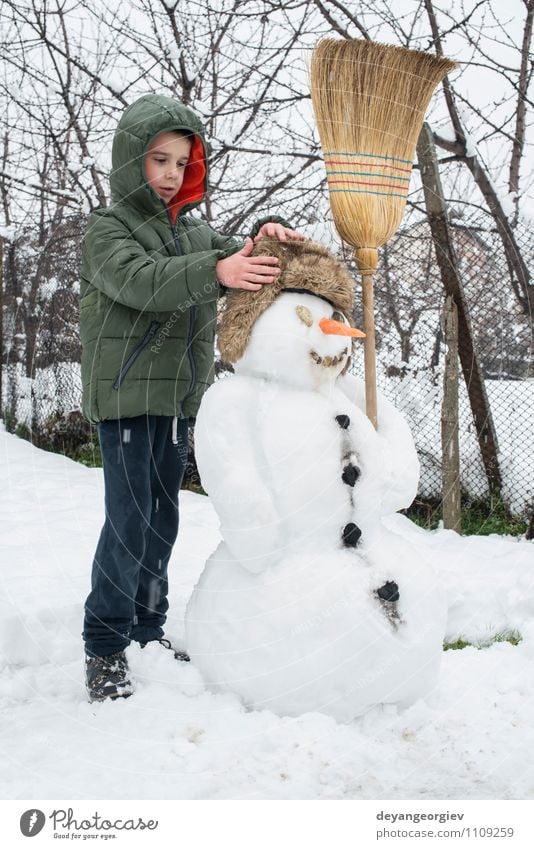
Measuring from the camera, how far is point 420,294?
420 cm

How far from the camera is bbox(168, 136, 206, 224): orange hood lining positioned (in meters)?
2.27

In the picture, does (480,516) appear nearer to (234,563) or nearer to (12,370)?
(234,563)

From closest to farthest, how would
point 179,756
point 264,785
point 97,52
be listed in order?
point 264,785
point 179,756
point 97,52

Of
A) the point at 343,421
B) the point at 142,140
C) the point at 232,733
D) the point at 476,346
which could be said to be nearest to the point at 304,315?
the point at 343,421

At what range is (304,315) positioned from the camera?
76.6 inches

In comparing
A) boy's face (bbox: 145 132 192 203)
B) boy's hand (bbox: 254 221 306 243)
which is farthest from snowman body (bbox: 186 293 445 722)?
boy's face (bbox: 145 132 192 203)

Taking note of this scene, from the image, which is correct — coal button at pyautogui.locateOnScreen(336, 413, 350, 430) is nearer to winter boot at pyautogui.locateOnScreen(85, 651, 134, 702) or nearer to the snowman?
the snowman

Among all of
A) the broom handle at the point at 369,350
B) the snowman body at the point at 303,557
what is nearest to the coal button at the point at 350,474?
the snowman body at the point at 303,557

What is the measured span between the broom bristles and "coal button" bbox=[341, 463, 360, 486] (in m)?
0.59

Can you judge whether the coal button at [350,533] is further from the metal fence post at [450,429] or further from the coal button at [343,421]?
the metal fence post at [450,429]

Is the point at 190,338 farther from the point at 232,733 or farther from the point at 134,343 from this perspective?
the point at 232,733

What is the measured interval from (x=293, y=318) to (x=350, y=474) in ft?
1.40

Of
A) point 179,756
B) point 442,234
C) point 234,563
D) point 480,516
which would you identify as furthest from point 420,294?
point 179,756
